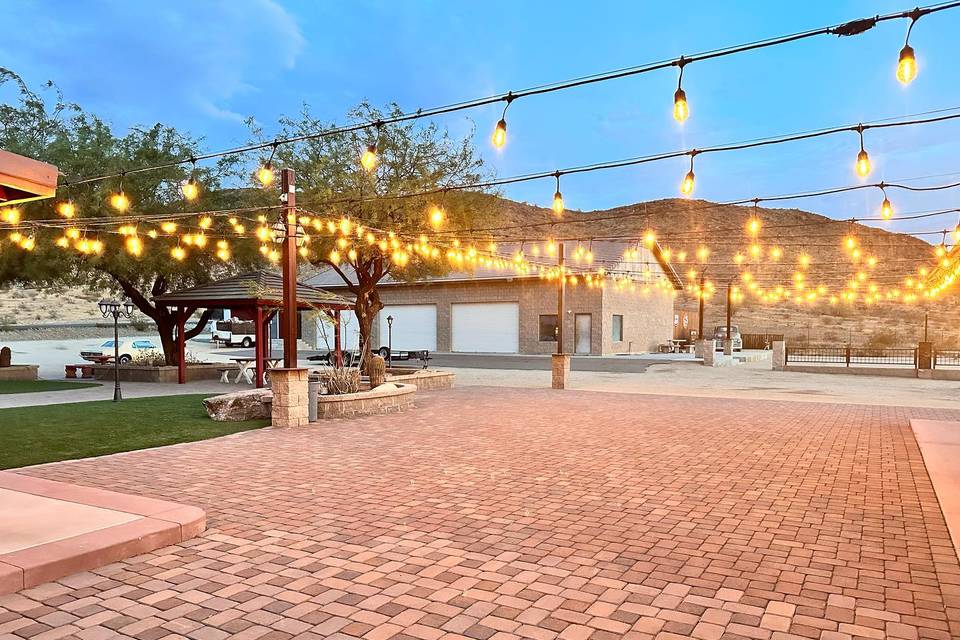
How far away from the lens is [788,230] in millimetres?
100438

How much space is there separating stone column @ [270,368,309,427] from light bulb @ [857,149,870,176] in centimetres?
917

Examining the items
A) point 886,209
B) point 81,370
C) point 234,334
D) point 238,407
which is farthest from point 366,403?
point 234,334

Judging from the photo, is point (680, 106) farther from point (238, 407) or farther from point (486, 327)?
point (486, 327)

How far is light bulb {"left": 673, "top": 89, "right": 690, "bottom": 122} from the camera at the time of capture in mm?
7105

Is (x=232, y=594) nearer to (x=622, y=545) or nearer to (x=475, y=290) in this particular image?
(x=622, y=545)

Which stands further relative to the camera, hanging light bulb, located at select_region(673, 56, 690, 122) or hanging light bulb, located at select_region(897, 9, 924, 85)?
hanging light bulb, located at select_region(673, 56, 690, 122)

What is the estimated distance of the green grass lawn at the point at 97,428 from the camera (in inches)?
350

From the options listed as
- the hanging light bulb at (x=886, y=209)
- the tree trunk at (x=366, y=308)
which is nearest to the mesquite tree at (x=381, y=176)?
the tree trunk at (x=366, y=308)

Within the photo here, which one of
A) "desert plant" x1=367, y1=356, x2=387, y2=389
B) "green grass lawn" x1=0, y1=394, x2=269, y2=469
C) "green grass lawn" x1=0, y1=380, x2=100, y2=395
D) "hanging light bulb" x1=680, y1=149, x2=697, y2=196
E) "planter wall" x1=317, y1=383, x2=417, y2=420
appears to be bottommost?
"green grass lawn" x1=0, y1=380, x2=100, y2=395

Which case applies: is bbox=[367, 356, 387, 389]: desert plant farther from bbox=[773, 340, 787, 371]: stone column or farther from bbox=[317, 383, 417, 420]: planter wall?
bbox=[773, 340, 787, 371]: stone column

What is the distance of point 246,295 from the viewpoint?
61.3ft

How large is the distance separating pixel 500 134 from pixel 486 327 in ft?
101

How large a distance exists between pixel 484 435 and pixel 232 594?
653 cm

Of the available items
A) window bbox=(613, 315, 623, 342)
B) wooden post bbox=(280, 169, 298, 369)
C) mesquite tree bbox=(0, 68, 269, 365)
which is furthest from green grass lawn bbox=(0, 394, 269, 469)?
window bbox=(613, 315, 623, 342)
